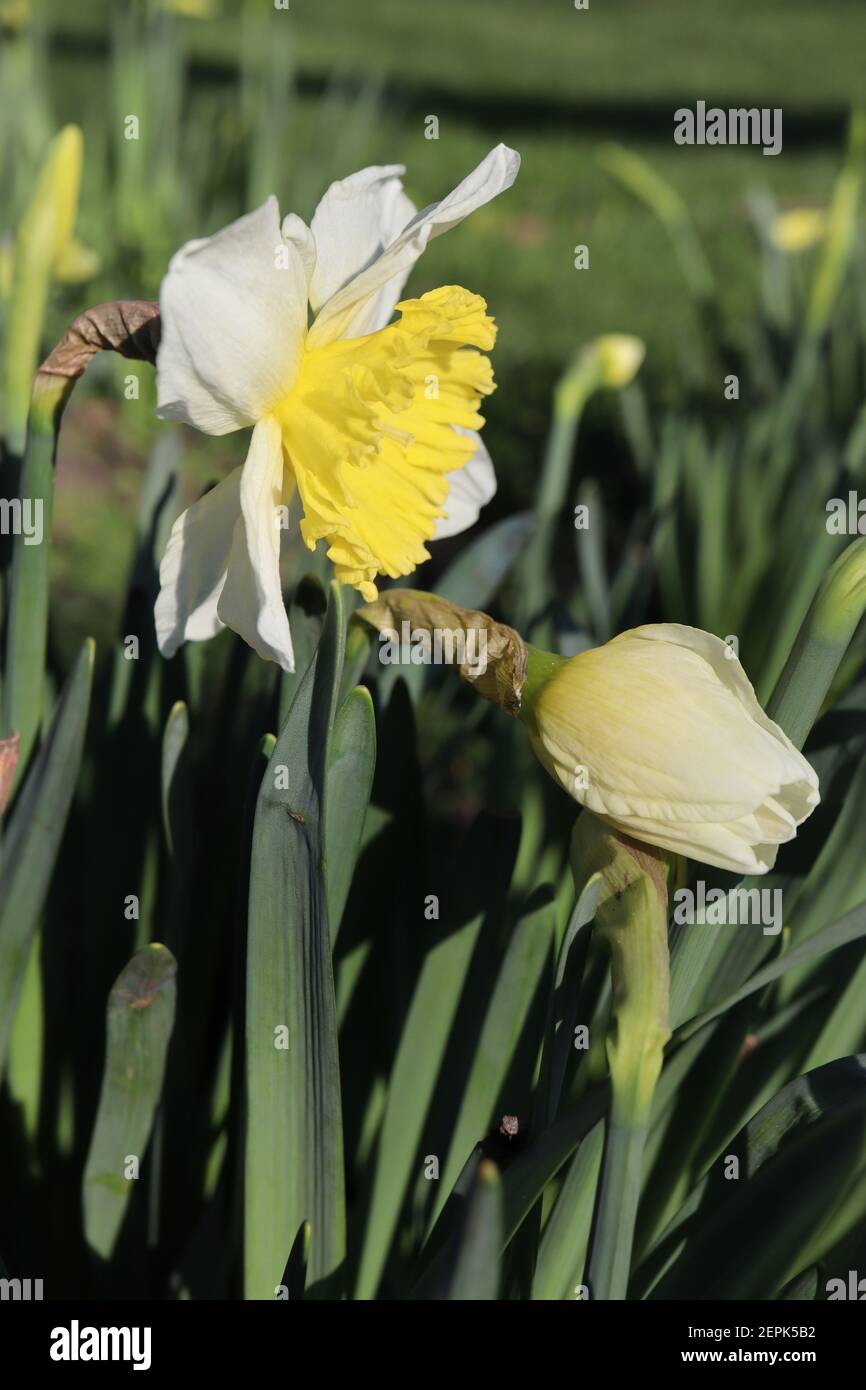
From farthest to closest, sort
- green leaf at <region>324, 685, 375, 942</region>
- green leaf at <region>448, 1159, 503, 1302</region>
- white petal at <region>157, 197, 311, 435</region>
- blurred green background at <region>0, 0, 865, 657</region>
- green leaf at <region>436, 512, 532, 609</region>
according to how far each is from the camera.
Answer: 1. blurred green background at <region>0, 0, 865, 657</region>
2. green leaf at <region>436, 512, 532, 609</region>
3. green leaf at <region>324, 685, 375, 942</region>
4. white petal at <region>157, 197, 311, 435</region>
5. green leaf at <region>448, 1159, 503, 1302</region>

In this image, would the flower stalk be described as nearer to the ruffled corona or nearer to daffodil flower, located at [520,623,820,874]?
daffodil flower, located at [520,623,820,874]

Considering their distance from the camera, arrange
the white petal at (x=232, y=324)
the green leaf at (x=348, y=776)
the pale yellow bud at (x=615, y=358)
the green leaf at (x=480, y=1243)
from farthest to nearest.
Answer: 1. the pale yellow bud at (x=615, y=358)
2. the green leaf at (x=348, y=776)
3. the white petal at (x=232, y=324)
4. the green leaf at (x=480, y=1243)

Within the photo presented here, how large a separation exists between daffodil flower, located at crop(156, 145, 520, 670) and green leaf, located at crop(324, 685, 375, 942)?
0.09 m

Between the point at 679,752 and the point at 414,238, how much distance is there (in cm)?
36

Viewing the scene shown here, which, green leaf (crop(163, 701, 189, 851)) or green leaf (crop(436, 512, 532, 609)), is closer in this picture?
green leaf (crop(163, 701, 189, 851))

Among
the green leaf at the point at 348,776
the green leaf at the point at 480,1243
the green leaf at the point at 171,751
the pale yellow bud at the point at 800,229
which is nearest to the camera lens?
the green leaf at the point at 480,1243

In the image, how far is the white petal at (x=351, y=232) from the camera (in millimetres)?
875

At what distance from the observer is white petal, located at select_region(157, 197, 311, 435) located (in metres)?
0.73

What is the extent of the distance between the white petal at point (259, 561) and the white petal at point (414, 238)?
0.29 feet

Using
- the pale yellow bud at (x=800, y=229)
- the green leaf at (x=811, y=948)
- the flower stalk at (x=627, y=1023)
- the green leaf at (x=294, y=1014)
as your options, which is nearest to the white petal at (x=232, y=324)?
the green leaf at (x=294, y=1014)

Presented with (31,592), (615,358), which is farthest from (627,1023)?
(615,358)

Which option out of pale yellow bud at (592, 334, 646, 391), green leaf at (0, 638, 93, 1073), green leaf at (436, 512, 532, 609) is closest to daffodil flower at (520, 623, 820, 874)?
green leaf at (0, 638, 93, 1073)

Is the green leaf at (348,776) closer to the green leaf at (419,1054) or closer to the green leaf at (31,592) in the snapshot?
the green leaf at (419,1054)

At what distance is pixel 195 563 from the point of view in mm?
880
